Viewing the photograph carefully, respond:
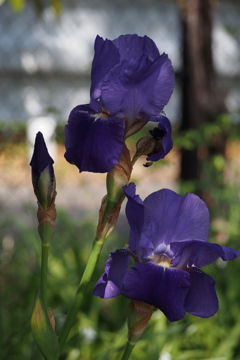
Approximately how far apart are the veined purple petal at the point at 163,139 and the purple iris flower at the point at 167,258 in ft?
0.18

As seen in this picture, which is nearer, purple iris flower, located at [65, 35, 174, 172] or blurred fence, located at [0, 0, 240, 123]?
purple iris flower, located at [65, 35, 174, 172]

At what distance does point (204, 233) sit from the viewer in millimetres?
815

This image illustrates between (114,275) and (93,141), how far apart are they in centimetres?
18

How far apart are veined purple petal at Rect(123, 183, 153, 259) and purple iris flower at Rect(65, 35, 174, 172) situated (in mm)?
48

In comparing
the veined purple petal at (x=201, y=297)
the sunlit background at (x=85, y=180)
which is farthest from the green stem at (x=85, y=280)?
the sunlit background at (x=85, y=180)

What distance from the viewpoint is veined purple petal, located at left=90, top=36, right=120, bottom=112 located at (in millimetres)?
767

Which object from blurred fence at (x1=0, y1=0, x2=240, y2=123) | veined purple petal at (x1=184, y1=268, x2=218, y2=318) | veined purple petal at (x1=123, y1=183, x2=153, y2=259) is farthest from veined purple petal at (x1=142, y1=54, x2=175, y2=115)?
blurred fence at (x1=0, y1=0, x2=240, y2=123)

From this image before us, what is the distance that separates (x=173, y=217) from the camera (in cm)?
81

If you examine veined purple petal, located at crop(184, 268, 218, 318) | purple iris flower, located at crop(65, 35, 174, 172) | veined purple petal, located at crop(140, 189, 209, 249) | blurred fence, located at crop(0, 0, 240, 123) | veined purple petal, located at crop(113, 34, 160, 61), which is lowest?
veined purple petal, located at crop(184, 268, 218, 318)

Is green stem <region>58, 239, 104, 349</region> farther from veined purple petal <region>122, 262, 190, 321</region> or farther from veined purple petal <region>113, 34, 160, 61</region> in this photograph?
veined purple petal <region>113, 34, 160, 61</region>

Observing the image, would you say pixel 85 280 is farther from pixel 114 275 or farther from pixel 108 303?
pixel 108 303

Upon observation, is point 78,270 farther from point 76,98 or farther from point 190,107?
point 76,98

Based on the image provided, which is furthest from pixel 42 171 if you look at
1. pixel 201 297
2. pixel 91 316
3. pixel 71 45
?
pixel 71 45

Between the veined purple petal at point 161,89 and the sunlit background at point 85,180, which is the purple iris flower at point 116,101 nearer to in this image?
the veined purple petal at point 161,89
